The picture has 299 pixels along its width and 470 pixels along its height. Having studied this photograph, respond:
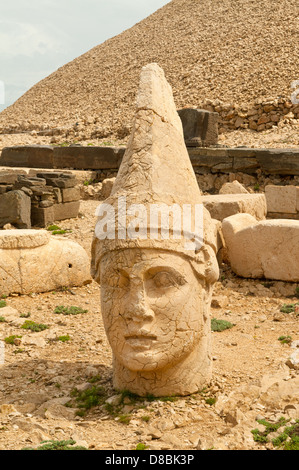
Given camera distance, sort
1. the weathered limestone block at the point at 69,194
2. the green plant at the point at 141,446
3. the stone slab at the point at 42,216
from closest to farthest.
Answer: the green plant at the point at 141,446 → the stone slab at the point at 42,216 → the weathered limestone block at the point at 69,194

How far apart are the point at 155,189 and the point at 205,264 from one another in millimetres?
744

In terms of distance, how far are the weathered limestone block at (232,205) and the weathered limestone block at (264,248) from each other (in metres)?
0.80

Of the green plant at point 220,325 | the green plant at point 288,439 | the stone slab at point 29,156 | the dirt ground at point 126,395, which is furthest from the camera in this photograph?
the stone slab at point 29,156

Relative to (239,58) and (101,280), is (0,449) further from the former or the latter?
(239,58)

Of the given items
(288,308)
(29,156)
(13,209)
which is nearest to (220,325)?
(288,308)

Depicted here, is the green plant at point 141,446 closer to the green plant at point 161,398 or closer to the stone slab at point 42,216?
the green plant at point 161,398

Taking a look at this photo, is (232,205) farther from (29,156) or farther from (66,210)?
(29,156)

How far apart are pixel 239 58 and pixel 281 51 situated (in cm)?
221

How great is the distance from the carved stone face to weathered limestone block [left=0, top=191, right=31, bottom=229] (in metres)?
7.57

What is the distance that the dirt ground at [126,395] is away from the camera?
4.37m

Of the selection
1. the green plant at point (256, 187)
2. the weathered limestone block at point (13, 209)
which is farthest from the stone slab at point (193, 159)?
the weathered limestone block at point (13, 209)

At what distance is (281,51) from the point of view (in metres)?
29.7

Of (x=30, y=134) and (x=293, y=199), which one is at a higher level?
(x=30, y=134)
